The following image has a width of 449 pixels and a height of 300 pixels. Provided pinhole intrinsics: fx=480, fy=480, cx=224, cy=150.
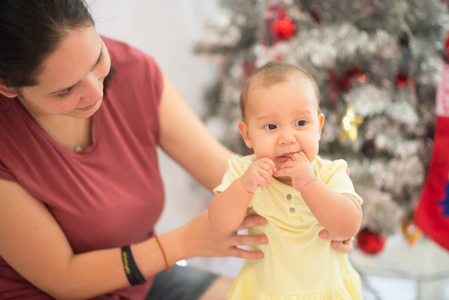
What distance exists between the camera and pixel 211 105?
2426 mm

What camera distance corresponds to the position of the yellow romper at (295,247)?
993 mm

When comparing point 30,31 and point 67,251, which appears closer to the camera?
point 30,31

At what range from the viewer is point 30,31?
0.92 meters

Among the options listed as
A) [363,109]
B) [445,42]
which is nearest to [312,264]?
[363,109]

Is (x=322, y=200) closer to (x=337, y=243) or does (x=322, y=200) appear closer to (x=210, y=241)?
(x=337, y=243)

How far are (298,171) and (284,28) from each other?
1138 millimetres

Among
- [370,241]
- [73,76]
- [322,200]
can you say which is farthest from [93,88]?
[370,241]

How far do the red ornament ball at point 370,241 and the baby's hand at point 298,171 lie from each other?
119cm

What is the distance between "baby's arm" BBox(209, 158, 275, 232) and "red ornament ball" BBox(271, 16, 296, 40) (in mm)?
1103

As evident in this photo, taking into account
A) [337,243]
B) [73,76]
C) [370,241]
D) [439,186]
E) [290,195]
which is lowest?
[370,241]

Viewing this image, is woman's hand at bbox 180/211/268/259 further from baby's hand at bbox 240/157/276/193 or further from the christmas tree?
the christmas tree

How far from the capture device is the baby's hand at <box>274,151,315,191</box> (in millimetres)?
904

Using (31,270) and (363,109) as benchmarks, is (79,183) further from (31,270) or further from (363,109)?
(363,109)

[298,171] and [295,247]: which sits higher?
[298,171]
